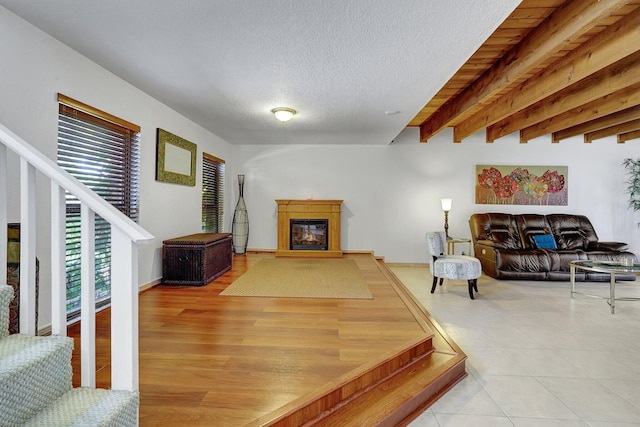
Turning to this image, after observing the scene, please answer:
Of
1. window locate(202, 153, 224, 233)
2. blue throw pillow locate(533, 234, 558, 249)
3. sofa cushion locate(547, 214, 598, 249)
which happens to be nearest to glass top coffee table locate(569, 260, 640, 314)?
blue throw pillow locate(533, 234, 558, 249)

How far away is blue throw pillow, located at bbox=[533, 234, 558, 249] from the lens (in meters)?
5.35

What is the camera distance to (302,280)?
13.1ft

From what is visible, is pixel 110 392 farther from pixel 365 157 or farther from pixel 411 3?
pixel 365 157

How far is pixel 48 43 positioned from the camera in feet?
7.44

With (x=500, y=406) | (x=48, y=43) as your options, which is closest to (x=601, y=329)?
(x=500, y=406)

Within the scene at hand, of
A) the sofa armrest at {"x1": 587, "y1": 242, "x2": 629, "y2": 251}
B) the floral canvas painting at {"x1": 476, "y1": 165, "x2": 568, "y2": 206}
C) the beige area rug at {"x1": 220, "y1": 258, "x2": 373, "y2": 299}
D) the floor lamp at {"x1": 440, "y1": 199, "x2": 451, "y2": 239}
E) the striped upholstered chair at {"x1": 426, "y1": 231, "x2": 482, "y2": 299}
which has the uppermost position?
the floral canvas painting at {"x1": 476, "y1": 165, "x2": 568, "y2": 206}

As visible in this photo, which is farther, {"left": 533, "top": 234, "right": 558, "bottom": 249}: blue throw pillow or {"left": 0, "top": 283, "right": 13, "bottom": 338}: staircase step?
{"left": 533, "top": 234, "right": 558, "bottom": 249}: blue throw pillow

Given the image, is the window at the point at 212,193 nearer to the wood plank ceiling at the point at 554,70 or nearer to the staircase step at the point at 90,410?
the wood plank ceiling at the point at 554,70

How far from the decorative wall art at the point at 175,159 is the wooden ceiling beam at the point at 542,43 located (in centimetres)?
370

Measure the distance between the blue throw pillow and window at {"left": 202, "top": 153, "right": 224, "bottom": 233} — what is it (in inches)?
223

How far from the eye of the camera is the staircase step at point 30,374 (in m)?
1.02

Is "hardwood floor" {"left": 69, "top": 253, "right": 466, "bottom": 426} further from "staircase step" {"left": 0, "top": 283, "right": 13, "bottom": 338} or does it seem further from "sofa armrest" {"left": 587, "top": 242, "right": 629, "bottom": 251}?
"sofa armrest" {"left": 587, "top": 242, "right": 629, "bottom": 251}

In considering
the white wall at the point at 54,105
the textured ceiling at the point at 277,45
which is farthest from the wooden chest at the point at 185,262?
the textured ceiling at the point at 277,45

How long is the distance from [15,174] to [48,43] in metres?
1.03
